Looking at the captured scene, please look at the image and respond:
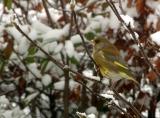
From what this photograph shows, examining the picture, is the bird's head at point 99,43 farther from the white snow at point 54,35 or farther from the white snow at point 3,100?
the white snow at point 3,100

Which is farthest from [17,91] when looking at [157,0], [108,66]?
[108,66]

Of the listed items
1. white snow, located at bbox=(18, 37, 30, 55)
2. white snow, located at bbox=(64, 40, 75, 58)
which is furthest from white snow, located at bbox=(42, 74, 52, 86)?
white snow, located at bbox=(64, 40, 75, 58)

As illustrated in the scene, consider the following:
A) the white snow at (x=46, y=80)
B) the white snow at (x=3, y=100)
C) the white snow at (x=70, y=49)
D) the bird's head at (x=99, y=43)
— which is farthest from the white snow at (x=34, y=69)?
the bird's head at (x=99, y=43)

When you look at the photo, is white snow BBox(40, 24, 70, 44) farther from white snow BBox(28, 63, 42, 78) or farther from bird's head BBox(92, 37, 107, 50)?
bird's head BBox(92, 37, 107, 50)

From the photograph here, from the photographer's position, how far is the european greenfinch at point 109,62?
4.63 ft

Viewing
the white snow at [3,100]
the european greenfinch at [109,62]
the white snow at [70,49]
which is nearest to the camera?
the european greenfinch at [109,62]

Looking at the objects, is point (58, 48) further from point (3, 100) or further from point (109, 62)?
point (109, 62)

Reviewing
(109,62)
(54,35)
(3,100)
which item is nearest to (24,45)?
(54,35)

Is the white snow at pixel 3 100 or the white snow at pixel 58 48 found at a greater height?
the white snow at pixel 58 48

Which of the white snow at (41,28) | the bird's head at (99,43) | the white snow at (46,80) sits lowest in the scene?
the bird's head at (99,43)

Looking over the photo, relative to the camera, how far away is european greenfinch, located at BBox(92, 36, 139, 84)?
1412mm

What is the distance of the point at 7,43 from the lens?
9.91 feet

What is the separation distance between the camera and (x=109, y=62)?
1463mm

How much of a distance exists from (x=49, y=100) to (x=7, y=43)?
524 millimetres
